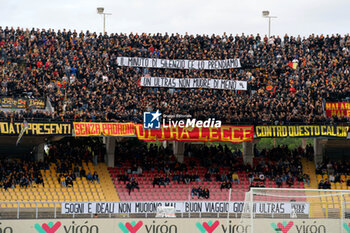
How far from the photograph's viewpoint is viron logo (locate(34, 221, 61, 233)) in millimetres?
29391

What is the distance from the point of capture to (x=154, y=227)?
30125 mm

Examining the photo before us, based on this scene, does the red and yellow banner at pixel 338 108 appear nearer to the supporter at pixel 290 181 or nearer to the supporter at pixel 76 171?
the supporter at pixel 290 181

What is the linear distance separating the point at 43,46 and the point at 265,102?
18252 millimetres

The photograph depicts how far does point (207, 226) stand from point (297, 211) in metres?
4.94

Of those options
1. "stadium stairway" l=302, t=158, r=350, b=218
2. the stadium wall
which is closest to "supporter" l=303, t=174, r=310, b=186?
the stadium wall

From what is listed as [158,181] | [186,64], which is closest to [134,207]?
[158,181]

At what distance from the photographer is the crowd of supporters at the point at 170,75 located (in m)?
44.5

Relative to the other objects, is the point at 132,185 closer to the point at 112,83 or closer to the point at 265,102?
the point at 112,83

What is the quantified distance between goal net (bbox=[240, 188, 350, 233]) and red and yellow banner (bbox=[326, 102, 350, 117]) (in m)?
21.8

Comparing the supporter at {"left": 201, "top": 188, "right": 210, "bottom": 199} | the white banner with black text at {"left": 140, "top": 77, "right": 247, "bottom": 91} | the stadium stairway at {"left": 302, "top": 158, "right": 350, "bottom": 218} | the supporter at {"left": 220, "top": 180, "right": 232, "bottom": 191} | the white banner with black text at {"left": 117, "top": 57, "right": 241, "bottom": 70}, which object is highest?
the white banner with black text at {"left": 117, "top": 57, "right": 241, "bottom": 70}

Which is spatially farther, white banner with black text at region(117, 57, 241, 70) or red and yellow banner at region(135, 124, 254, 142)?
white banner with black text at region(117, 57, 241, 70)

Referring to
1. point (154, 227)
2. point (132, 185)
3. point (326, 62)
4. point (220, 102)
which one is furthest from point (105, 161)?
point (326, 62)

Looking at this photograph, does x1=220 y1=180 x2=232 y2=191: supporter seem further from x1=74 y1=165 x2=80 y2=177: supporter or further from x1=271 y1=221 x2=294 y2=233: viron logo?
x1=271 y1=221 x2=294 y2=233: viron logo

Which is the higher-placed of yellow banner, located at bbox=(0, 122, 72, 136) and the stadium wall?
yellow banner, located at bbox=(0, 122, 72, 136)
